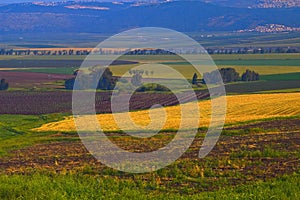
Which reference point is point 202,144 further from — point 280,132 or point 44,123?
point 44,123

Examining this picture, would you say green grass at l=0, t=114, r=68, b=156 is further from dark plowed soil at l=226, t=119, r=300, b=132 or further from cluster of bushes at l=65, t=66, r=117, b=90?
cluster of bushes at l=65, t=66, r=117, b=90

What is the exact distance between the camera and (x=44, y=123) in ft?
131

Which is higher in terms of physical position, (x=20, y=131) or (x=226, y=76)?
(x=20, y=131)

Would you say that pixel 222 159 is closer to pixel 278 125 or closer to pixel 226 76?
pixel 278 125

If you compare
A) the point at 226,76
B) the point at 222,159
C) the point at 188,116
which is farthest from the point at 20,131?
the point at 226,76

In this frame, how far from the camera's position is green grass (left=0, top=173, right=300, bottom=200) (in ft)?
50.3

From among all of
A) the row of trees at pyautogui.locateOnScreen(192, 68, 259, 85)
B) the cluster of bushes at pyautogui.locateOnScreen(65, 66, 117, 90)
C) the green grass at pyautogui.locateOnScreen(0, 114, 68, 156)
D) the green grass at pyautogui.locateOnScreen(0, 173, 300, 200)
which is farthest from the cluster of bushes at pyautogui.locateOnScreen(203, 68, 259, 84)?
the green grass at pyautogui.locateOnScreen(0, 173, 300, 200)

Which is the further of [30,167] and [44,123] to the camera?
[44,123]

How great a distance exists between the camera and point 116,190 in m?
16.8

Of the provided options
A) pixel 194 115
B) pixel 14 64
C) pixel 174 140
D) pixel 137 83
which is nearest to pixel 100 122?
pixel 194 115

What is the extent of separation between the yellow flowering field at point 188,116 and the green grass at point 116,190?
15.3 meters

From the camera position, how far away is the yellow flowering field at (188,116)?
35.2 metres

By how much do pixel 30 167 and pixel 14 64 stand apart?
3404 inches

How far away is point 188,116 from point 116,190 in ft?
73.1
